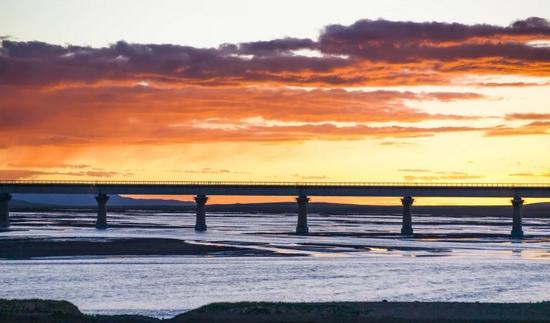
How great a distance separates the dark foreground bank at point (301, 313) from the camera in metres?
39.1

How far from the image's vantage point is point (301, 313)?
40781 millimetres

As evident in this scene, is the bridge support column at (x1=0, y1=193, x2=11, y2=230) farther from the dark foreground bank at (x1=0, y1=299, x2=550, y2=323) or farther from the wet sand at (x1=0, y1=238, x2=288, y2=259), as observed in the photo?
the dark foreground bank at (x1=0, y1=299, x2=550, y2=323)

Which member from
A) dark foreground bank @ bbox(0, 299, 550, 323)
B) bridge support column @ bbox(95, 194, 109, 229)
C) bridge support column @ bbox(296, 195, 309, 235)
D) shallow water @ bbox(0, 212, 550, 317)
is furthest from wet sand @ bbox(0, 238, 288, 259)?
dark foreground bank @ bbox(0, 299, 550, 323)

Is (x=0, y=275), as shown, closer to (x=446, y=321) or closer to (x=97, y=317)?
(x=97, y=317)

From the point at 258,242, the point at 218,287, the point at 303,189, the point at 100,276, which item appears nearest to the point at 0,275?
the point at 100,276

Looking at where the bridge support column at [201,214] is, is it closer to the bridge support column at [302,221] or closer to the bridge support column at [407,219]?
the bridge support column at [302,221]

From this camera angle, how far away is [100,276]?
214ft

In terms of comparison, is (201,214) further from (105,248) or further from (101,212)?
(105,248)

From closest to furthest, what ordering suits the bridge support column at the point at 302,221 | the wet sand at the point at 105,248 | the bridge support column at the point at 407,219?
the wet sand at the point at 105,248 → the bridge support column at the point at 302,221 → the bridge support column at the point at 407,219

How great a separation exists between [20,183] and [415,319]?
392 ft

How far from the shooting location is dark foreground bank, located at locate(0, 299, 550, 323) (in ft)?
128

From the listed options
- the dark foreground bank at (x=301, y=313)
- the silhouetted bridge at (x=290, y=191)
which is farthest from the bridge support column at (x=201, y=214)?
the dark foreground bank at (x=301, y=313)

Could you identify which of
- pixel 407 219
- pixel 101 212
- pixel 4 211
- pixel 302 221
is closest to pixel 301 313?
pixel 302 221

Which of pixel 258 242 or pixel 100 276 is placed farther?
pixel 258 242
